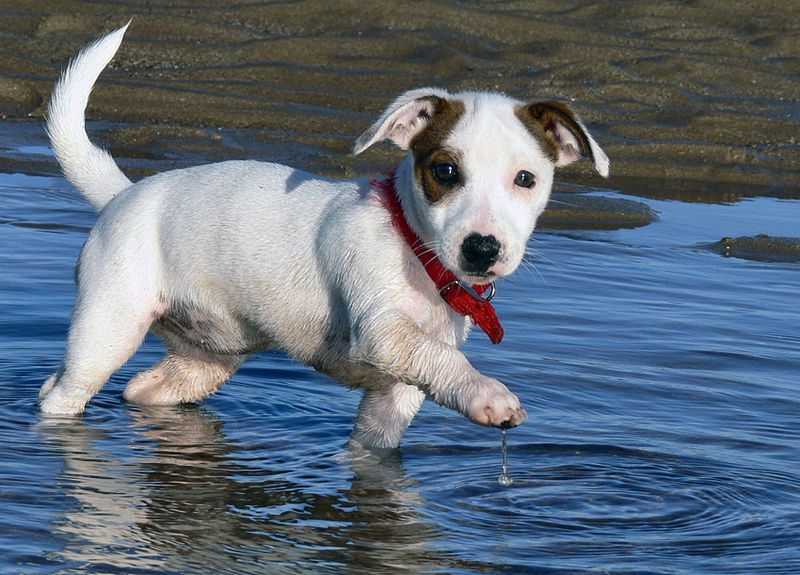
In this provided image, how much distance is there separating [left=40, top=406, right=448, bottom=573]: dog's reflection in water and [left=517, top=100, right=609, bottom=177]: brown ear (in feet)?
4.95

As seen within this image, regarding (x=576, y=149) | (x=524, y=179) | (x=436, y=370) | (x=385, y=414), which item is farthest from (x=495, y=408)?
(x=576, y=149)

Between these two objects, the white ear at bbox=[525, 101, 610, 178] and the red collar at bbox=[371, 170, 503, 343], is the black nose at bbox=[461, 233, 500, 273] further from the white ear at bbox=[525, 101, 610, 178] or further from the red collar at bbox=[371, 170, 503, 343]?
the white ear at bbox=[525, 101, 610, 178]

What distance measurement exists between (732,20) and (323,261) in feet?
59.1

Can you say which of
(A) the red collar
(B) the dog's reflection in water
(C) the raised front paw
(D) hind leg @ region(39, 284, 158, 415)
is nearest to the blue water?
(B) the dog's reflection in water

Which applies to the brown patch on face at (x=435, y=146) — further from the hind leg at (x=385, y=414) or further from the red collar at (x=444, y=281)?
the hind leg at (x=385, y=414)

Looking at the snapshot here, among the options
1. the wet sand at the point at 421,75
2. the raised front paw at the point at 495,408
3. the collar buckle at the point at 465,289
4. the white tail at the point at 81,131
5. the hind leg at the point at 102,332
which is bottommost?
the wet sand at the point at 421,75

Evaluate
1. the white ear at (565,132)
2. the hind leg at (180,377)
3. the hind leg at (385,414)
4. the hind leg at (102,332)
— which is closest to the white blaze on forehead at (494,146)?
the white ear at (565,132)

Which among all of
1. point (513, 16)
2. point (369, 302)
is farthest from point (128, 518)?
point (513, 16)

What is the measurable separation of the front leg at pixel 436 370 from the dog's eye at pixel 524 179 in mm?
658

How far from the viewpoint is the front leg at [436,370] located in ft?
16.8

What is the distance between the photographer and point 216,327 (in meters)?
6.29

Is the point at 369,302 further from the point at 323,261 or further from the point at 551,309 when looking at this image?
the point at 551,309

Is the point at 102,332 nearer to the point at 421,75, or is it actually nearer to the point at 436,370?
the point at 436,370

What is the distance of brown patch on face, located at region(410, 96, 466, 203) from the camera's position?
5.29m
